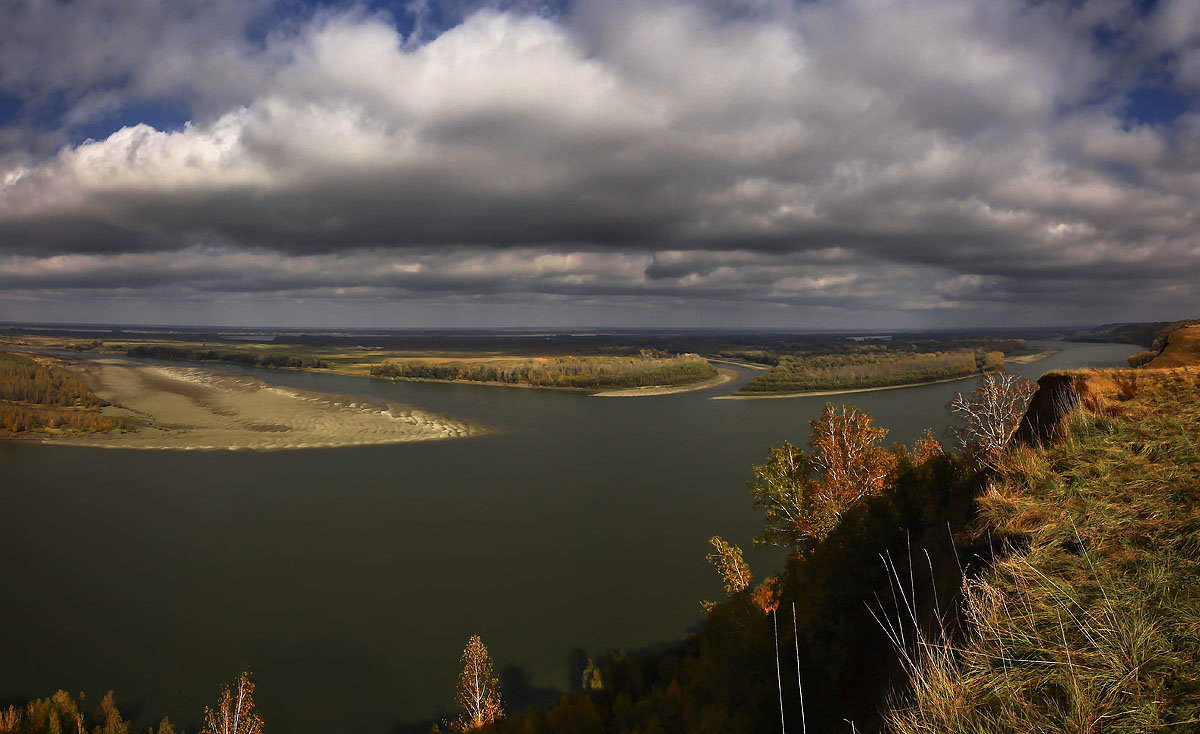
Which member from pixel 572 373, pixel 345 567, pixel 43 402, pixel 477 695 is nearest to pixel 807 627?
pixel 477 695

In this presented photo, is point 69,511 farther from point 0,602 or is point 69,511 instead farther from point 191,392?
point 191,392

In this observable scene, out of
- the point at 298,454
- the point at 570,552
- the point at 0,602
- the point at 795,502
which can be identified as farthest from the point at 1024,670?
the point at 298,454

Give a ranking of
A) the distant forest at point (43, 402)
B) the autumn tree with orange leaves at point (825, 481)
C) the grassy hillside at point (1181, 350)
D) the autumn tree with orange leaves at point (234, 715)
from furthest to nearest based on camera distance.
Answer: the distant forest at point (43, 402), the autumn tree with orange leaves at point (825, 481), the autumn tree with orange leaves at point (234, 715), the grassy hillside at point (1181, 350)

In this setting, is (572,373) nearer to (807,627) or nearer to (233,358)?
(233,358)

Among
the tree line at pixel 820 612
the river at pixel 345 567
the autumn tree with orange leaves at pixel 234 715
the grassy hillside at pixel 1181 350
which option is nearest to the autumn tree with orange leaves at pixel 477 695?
the tree line at pixel 820 612

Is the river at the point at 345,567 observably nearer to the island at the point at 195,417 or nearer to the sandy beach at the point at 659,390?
the island at the point at 195,417

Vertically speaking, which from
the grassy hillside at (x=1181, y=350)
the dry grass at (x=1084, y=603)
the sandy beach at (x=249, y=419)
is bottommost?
the sandy beach at (x=249, y=419)

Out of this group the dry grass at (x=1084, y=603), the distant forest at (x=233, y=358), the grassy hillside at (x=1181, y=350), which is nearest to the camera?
the dry grass at (x=1084, y=603)
